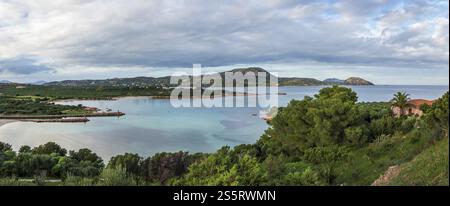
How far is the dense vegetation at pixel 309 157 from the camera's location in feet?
25.4

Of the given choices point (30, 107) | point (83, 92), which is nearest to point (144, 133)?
point (30, 107)

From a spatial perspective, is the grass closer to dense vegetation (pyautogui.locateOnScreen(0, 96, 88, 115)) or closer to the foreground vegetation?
dense vegetation (pyautogui.locateOnScreen(0, 96, 88, 115))

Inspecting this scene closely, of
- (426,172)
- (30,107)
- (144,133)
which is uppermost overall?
(426,172)

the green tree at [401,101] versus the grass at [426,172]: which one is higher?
the green tree at [401,101]

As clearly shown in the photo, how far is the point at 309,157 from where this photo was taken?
12938 mm

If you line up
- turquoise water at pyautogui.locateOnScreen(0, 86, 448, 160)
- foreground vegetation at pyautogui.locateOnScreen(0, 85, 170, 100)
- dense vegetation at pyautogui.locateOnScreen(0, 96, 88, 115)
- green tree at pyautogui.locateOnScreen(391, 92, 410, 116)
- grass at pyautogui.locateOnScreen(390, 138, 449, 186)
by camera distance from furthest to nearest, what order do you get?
foreground vegetation at pyautogui.locateOnScreen(0, 85, 170, 100), dense vegetation at pyautogui.locateOnScreen(0, 96, 88, 115), turquoise water at pyautogui.locateOnScreen(0, 86, 448, 160), green tree at pyautogui.locateOnScreen(391, 92, 410, 116), grass at pyautogui.locateOnScreen(390, 138, 449, 186)

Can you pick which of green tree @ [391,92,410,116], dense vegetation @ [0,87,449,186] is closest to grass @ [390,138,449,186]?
dense vegetation @ [0,87,449,186]

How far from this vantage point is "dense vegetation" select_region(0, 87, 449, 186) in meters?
7.75

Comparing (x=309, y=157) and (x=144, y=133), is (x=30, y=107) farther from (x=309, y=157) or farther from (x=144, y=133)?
(x=309, y=157)

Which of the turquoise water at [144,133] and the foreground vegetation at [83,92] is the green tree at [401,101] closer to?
the turquoise water at [144,133]

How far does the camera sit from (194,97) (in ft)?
→ 227

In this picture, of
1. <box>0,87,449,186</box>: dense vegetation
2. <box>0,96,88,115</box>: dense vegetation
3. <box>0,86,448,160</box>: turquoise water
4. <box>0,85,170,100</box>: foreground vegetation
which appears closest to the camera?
<box>0,87,449,186</box>: dense vegetation

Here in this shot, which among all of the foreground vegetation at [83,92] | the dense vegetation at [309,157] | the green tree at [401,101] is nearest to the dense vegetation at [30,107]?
the foreground vegetation at [83,92]
